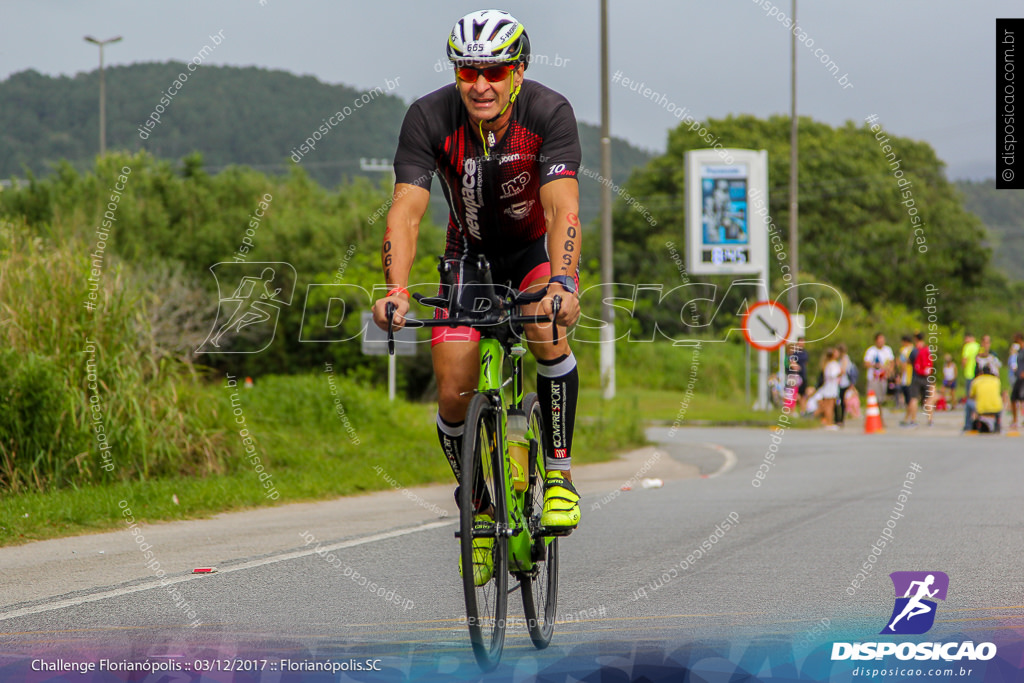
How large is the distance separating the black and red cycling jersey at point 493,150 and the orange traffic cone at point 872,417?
1930 centimetres

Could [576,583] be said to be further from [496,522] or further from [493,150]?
[493,150]

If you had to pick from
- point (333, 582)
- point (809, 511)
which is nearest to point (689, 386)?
point (809, 511)

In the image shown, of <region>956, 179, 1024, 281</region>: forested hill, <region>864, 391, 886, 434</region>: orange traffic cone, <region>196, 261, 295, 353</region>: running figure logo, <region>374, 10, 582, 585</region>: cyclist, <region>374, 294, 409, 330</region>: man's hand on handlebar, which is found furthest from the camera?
<region>956, 179, 1024, 281</region>: forested hill

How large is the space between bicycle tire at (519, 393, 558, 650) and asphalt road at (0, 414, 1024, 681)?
11 centimetres

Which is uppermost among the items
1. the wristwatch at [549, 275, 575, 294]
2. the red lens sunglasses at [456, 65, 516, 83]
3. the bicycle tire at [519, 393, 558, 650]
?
the red lens sunglasses at [456, 65, 516, 83]

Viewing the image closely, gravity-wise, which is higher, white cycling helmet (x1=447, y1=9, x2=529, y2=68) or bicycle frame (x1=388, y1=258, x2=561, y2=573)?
white cycling helmet (x1=447, y1=9, x2=529, y2=68)

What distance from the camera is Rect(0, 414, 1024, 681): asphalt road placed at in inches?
181

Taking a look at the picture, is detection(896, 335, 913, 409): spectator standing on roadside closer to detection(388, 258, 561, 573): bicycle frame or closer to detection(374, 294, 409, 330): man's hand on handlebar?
detection(388, 258, 561, 573): bicycle frame

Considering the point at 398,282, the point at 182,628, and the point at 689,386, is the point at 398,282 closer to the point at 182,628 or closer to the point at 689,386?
the point at 182,628

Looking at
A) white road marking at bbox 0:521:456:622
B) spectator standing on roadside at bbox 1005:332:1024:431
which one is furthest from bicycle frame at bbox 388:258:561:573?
spectator standing on roadside at bbox 1005:332:1024:431

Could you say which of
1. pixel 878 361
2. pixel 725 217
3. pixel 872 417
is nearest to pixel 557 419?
pixel 872 417

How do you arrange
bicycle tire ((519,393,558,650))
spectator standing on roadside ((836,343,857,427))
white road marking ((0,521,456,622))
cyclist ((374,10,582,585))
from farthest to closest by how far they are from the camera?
spectator standing on roadside ((836,343,857,427)) → white road marking ((0,521,456,622)) → bicycle tire ((519,393,558,650)) → cyclist ((374,10,582,585))

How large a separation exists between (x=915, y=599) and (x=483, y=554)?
2421 mm

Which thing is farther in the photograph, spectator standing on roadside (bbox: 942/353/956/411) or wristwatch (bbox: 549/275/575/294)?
spectator standing on roadside (bbox: 942/353/956/411)
